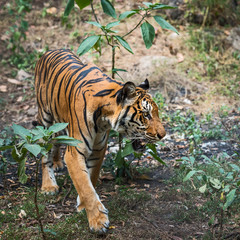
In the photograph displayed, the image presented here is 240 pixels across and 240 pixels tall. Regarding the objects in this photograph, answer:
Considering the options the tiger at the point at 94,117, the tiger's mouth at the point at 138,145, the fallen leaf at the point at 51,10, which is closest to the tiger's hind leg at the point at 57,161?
the tiger at the point at 94,117

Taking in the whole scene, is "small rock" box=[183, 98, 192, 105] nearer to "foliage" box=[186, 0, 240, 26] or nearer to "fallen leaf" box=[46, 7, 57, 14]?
"foliage" box=[186, 0, 240, 26]

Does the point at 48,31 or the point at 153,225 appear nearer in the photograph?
the point at 153,225

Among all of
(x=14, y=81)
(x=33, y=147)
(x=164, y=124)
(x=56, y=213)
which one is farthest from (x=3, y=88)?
(x=33, y=147)

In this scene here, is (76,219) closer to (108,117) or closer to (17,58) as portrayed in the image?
(108,117)

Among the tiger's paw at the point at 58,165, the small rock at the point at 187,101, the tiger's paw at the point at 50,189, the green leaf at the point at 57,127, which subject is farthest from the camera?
the small rock at the point at 187,101

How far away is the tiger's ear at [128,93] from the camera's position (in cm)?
338

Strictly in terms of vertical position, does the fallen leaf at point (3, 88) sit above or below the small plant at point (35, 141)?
below

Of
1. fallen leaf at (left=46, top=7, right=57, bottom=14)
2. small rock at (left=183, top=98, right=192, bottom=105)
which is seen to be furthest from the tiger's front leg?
fallen leaf at (left=46, top=7, right=57, bottom=14)

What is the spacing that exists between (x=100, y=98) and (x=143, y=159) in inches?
76.4

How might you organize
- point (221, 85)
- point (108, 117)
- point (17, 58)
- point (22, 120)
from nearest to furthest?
point (108, 117), point (22, 120), point (221, 85), point (17, 58)

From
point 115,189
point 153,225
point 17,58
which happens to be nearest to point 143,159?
point 115,189

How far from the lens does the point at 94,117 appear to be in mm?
3633

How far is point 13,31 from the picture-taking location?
846 cm

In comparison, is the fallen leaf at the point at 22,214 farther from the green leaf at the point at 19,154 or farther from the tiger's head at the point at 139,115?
the tiger's head at the point at 139,115
